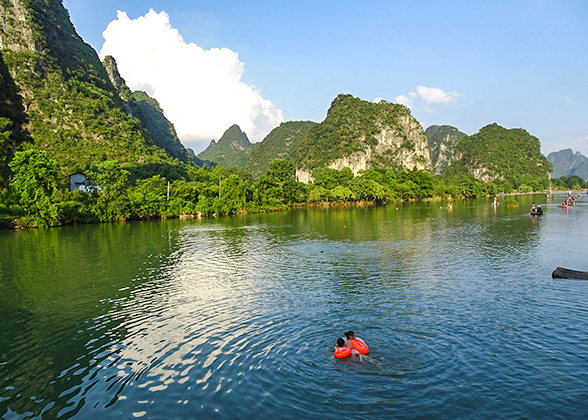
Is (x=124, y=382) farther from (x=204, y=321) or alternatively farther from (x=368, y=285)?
(x=368, y=285)

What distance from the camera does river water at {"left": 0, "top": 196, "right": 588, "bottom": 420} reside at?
29.3 ft

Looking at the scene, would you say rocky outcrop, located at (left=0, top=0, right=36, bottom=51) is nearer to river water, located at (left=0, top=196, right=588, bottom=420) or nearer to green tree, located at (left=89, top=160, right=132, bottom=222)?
green tree, located at (left=89, top=160, right=132, bottom=222)

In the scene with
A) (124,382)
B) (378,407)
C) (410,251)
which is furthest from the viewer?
(410,251)

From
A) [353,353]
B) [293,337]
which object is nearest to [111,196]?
[293,337]

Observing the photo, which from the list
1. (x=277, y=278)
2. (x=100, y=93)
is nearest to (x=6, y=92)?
(x=100, y=93)

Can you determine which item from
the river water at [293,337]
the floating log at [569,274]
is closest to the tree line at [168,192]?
the river water at [293,337]

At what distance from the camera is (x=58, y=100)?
337 feet

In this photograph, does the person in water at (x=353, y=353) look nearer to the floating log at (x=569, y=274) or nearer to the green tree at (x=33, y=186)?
the floating log at (x=569, y=274)

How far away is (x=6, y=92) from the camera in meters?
88.6

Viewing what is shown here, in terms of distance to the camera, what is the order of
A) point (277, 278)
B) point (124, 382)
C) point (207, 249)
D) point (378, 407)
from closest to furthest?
point (378, 407)
point (124, 382)
point (277, 278)
point (207, 249)

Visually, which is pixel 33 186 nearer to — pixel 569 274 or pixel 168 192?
pixel 168 192

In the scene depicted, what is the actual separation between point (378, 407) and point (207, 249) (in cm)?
2592

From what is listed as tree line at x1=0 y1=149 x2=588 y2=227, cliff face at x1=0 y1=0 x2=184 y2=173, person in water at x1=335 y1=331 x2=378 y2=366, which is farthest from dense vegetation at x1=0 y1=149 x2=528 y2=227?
→ person in water at x1=335 y1=331 x2=378 y2=366

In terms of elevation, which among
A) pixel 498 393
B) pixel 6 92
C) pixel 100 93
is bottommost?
pixel 498 393
